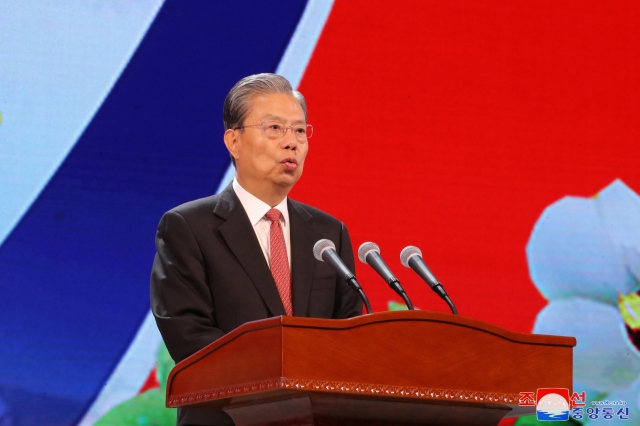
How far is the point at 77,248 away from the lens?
321 centimetres

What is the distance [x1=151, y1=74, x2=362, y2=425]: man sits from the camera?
2.19m

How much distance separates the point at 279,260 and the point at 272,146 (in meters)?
0.33

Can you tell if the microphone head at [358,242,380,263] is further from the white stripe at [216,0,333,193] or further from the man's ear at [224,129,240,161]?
the white stripe at [216,0,333,193]

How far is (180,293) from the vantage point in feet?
7.18

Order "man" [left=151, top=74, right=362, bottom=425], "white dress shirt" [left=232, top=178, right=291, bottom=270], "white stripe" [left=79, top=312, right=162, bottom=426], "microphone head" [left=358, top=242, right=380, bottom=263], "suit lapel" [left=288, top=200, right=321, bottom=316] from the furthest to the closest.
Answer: "white stripe" [left=79, top=312, right=162, bottom=426]
"white dress shirt" [left=232, top=178, right=291, bottom=270]
"suit lapel" [left=288, top=200, right=321, bottom=316]
"man" [left=151, top=74, right=362, bottom=425]
"microphone head" [left=358, top=242, right=380, bottom=263]

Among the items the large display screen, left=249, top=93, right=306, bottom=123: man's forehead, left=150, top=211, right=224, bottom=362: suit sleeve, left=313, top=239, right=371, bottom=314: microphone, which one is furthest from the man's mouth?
the large display screen

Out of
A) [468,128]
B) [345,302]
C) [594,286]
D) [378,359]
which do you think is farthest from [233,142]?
[594,286]

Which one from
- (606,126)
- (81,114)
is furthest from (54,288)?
(606,126)

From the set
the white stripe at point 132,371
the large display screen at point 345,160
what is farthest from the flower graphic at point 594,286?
the white stripe at point 132,371

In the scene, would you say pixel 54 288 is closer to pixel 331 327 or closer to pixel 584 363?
pixel 331 327

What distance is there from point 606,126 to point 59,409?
2.71 meters

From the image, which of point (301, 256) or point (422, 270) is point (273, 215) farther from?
point (422, 270)

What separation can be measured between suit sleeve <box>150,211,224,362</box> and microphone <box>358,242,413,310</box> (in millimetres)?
418

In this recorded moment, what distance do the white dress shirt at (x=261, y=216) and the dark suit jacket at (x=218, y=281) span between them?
31 millimetres
